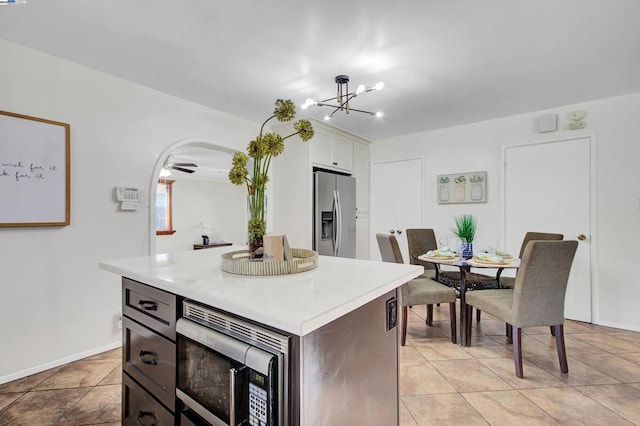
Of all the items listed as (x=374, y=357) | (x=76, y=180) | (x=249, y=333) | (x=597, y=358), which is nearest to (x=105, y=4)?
(x=76, y=180)

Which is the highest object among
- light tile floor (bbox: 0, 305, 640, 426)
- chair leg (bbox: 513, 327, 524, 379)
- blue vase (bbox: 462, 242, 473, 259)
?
blue vase (bbox: 462, 242, 473, 259)

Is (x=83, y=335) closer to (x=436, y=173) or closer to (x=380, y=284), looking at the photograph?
(x=380, y=284)

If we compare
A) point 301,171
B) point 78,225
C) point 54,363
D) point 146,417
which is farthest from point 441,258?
point 54,363

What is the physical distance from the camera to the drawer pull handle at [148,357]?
50.2 inches

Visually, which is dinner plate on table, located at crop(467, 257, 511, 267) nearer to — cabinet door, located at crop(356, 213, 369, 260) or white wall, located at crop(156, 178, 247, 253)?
cabinet door, located at crop(356, 213, 369, 260)

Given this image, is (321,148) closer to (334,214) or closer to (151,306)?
(334,214)

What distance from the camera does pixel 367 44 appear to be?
2.03 metres

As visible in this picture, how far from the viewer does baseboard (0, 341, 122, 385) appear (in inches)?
81.7

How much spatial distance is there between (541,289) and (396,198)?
99.2 inches

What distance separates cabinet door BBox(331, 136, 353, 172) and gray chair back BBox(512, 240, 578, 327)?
2.42 meters

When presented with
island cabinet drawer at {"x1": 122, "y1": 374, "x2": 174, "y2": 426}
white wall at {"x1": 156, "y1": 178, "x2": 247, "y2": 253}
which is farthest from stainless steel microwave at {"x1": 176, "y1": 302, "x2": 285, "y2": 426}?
white wall at {"x1": 156, "y1": 178, "x2": 247, "y2": 253}

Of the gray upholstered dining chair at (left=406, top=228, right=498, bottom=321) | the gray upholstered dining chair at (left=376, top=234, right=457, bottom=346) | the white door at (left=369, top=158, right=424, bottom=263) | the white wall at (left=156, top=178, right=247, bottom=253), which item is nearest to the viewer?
the gray upholstered dining chair at (left=376, top=234, right=457, bottom=346)

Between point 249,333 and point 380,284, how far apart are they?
0.47 metres

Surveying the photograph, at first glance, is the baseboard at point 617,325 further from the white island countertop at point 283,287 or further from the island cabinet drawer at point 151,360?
the island cabinet drawer at point 151,360
